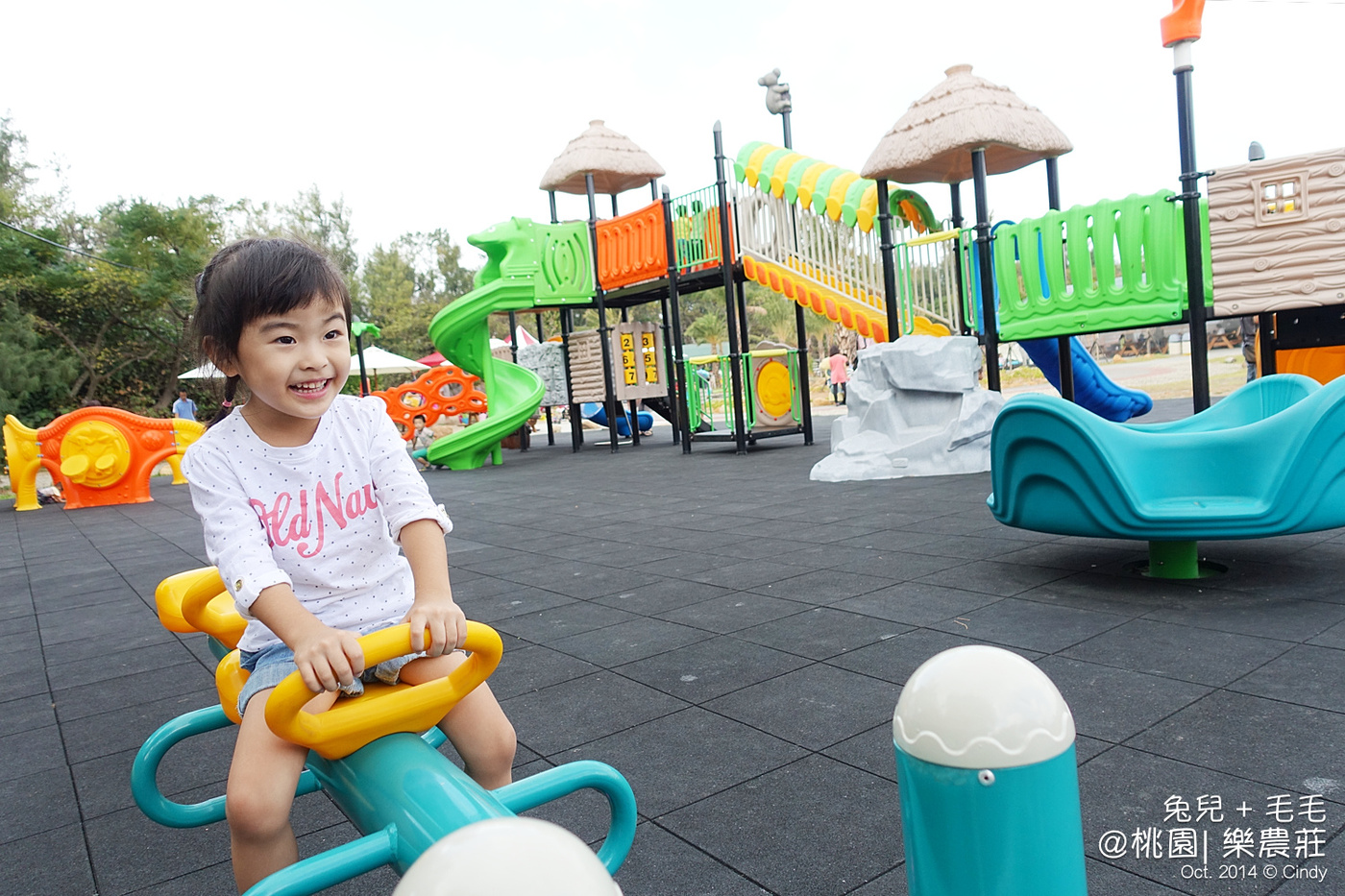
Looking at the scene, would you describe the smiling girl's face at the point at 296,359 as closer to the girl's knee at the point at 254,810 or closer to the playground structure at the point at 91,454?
the girl's knee at the point at 254,810

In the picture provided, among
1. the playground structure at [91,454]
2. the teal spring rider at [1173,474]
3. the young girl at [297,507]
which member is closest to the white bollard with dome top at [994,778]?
the young girl at [297,507]

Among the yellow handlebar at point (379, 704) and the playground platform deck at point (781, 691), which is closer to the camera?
the yellow handlebar at point (379, 704)

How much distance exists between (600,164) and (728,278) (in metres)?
4.13

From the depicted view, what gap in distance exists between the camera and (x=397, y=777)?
137 centimetres

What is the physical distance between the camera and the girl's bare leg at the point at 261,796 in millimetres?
1451

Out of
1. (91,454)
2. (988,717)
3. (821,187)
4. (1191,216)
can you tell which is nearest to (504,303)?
(821,187)

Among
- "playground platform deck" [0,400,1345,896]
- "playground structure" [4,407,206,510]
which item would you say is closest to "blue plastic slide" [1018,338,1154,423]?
"playground platform deck" [0,400,1345,896]

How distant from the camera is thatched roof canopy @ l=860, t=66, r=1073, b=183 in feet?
28.4

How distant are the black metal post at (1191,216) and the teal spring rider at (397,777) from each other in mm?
7199

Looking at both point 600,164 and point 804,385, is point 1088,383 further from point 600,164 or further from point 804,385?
point 600,164

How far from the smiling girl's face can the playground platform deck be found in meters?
1.04

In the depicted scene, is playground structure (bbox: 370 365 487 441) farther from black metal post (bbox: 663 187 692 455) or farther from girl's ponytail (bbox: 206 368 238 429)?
girl's ponytail (bbox: 206 368 238 429)

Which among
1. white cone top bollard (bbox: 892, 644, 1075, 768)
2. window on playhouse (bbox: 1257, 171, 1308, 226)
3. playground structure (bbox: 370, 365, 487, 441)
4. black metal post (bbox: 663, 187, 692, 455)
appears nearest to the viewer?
white cone top bollard (bbox: 892, 644, 1075, 768)

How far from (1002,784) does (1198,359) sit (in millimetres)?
7549
